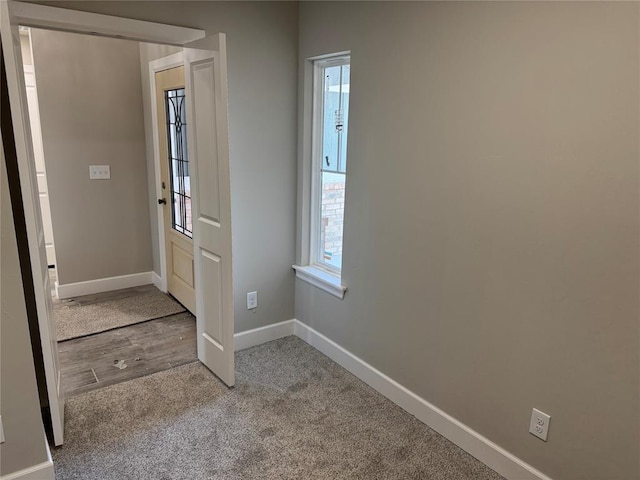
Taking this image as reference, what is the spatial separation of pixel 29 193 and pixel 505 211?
78.5 inches

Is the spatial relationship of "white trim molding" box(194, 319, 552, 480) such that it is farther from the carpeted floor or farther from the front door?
the front door

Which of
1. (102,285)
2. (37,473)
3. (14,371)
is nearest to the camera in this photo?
(14,371)

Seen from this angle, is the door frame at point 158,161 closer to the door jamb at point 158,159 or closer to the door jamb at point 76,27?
the door jamb at point 158,159

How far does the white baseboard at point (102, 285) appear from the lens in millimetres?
4004

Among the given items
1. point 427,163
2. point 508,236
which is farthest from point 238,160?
point 508,236

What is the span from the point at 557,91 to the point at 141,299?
362 centimetres

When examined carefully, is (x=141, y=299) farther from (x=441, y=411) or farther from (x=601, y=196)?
(x=601, y=196)

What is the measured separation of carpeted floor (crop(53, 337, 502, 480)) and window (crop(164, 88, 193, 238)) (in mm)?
1329

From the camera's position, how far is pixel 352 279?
2775 mm

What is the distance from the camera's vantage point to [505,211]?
1890mm

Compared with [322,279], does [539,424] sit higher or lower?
lower

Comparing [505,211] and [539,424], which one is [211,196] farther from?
[539,424]

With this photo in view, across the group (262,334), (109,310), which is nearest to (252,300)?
(262,334)

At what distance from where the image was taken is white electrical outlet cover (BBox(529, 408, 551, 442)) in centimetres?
186
